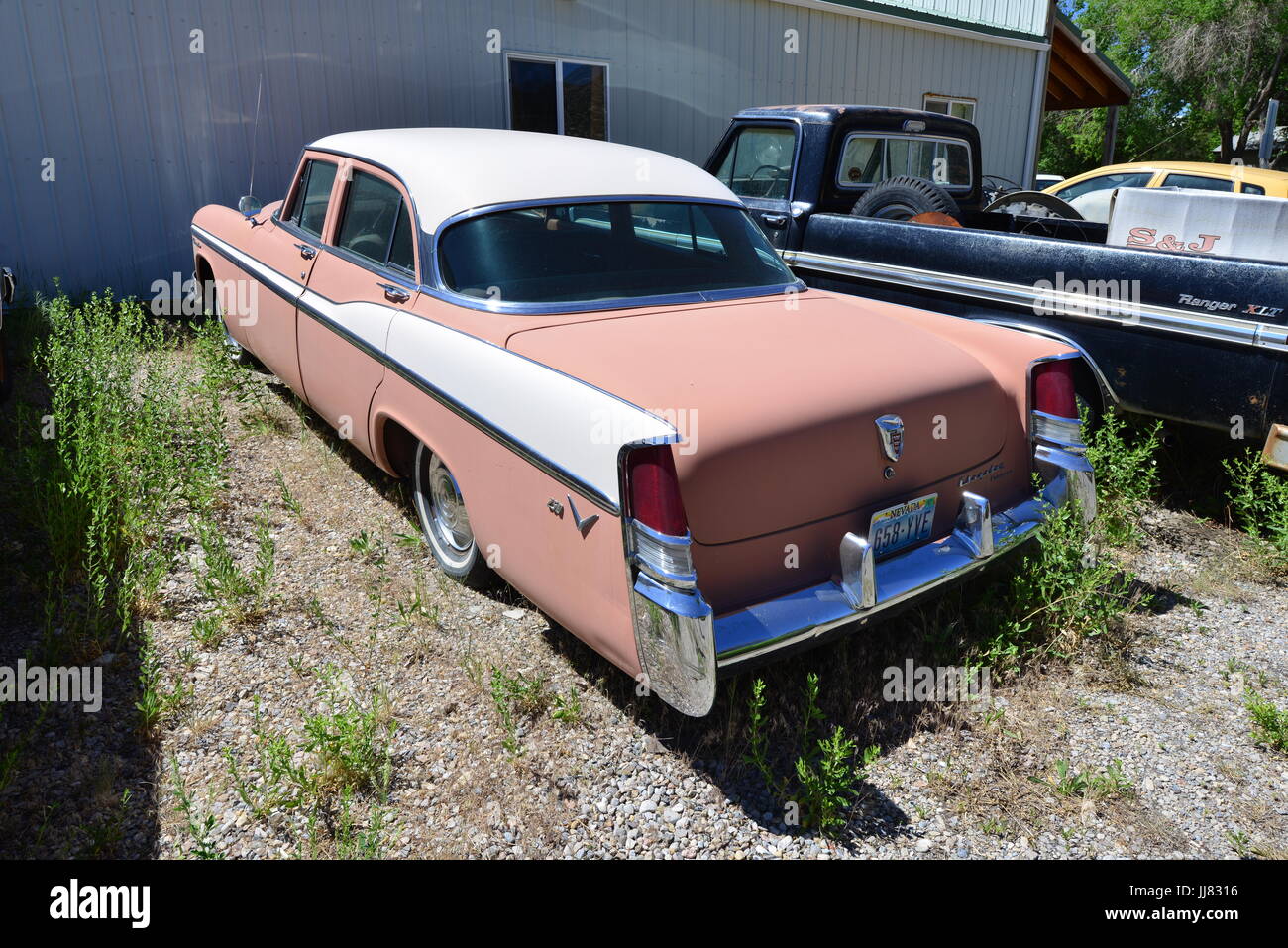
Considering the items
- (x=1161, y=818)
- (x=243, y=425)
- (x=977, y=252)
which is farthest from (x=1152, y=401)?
(x=243, y=425)

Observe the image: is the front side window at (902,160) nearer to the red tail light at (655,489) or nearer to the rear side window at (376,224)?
the rear side window at (376,224)

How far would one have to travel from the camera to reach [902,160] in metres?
6.07

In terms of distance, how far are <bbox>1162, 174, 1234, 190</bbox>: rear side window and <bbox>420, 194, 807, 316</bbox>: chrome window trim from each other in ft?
20.6

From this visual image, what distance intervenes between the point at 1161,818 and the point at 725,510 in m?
1.56

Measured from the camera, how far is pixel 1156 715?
3096 millimetres

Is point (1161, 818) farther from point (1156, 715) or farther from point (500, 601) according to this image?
point (500, 601)

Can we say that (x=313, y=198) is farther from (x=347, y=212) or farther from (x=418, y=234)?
(x=418, y=234)

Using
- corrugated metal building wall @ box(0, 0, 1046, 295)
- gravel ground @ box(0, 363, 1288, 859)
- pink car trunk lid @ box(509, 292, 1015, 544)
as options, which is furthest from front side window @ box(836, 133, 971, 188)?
corrugated metal building wall @ box(0, 0, 1046, 295)

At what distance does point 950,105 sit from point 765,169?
27.8 feet

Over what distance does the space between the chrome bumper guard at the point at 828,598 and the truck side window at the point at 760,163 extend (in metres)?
3.07

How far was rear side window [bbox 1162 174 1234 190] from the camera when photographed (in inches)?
318

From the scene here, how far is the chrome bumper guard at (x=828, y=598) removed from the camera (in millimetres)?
2373

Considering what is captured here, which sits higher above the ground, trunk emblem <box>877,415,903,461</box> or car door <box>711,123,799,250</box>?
car door <box>711,123,799,250</box>

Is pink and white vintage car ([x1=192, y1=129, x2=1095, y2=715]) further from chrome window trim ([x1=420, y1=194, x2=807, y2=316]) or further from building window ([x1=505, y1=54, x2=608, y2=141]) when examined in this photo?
building window ([x1=505, y1=54, x2=608, y2=141])
